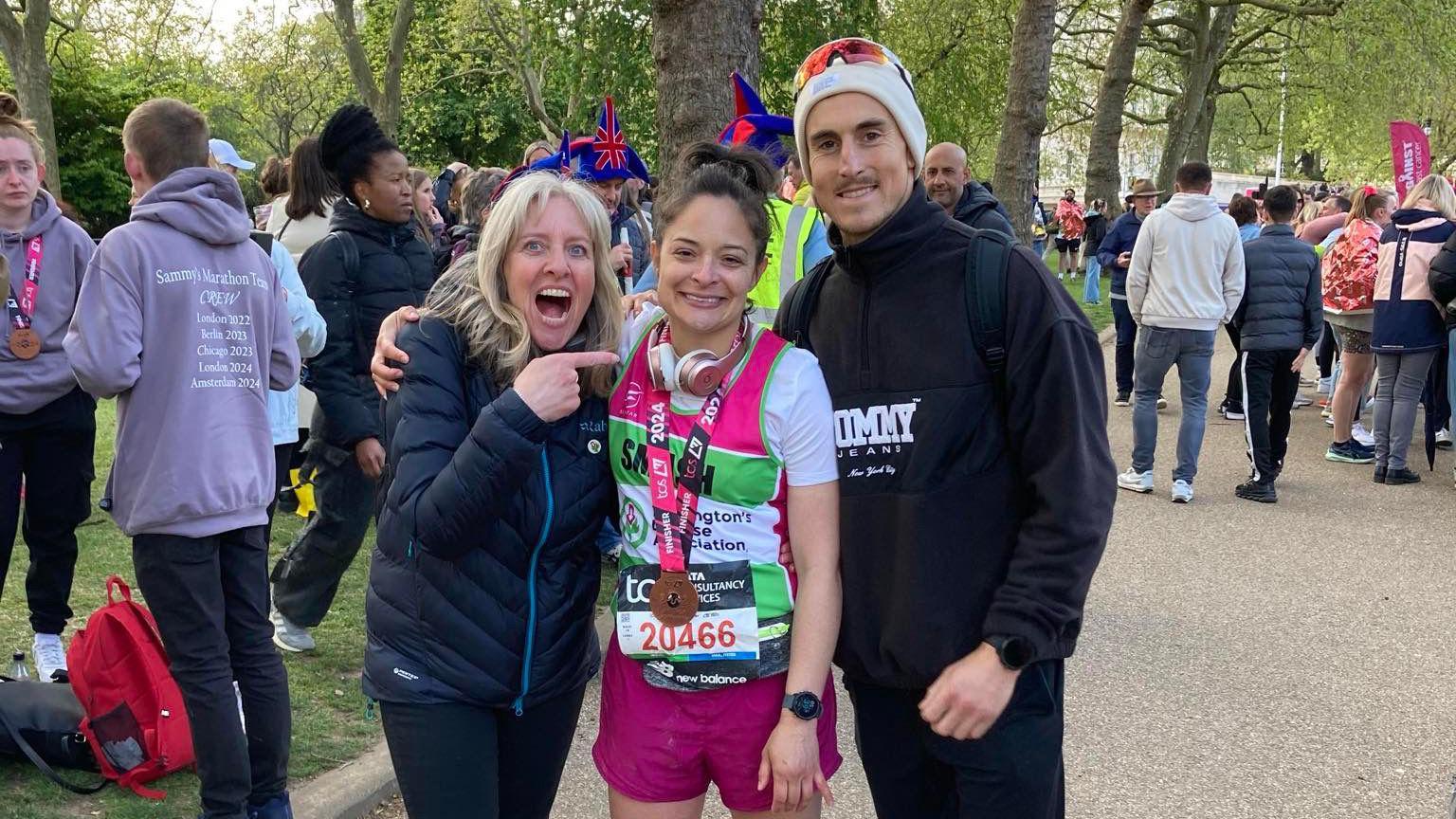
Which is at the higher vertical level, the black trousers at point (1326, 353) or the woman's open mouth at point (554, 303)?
the woman's open mouth at point (554, 303)

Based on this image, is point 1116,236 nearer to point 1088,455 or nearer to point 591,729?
point 591,729

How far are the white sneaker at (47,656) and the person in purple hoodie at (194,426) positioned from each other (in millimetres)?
1459

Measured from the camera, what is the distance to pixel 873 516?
2270 mm

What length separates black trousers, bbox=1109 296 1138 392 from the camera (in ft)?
41.3

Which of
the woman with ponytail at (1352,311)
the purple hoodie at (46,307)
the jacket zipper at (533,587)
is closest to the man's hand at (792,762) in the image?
the jacket zipper at (533,587)

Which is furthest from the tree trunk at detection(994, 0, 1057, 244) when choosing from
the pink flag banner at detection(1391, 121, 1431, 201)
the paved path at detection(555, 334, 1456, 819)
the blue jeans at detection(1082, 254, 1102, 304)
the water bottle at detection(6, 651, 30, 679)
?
the blue jeans at detection(1082, 254, 1102, 304)

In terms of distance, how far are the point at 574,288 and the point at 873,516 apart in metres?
0.77

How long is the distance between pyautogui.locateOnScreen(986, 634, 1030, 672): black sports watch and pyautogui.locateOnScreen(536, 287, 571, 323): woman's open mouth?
1078 mm

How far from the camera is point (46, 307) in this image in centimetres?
425

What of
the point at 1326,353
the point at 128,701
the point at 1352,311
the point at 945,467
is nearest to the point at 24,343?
the point at 128,701

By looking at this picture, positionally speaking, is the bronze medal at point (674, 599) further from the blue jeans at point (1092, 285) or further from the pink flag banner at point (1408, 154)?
the blue jeans at point (1092, 285)

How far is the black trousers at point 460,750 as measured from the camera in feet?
7.79

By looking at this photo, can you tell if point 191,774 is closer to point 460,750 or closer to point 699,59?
point 460,750

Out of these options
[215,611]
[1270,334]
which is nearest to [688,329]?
[215,611]
